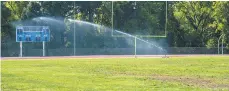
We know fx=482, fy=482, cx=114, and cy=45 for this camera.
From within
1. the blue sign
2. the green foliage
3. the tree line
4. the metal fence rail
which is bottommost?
the metal fence rail

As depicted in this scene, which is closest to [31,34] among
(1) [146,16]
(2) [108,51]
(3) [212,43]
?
(2) [108,51]

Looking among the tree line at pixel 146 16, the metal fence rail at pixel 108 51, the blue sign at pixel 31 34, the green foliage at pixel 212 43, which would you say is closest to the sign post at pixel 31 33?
the blue sign at pixel 31 34

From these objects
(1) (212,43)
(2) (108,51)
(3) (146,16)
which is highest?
(3) (146,16)

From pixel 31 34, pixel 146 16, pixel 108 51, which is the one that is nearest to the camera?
pixel 31 34

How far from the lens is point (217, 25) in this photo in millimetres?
54969

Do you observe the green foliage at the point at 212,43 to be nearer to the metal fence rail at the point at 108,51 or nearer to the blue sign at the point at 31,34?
the metal fence rail at the point at 108,51

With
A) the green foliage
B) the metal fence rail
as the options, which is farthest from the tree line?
the metal fence rail

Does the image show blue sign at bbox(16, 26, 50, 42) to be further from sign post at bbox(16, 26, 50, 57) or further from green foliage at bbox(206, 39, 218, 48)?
green foliage at bbox(206, 39, 218, 48)

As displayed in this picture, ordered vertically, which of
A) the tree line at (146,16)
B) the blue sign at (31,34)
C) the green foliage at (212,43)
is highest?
the tree line at (146,16)

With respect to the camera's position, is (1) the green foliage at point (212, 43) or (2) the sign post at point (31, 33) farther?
(1) the green foliage at point (212, 43)

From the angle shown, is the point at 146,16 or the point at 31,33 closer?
the point at 31,33

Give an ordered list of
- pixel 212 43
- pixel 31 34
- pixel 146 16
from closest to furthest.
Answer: pixel 31 34 → pixel 146 16 → pixel 212 43

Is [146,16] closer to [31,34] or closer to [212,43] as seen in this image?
[212,43]

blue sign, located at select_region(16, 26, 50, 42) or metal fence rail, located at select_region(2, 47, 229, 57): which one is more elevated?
blue sign, located at select_region(16, 26, 50, 42)
